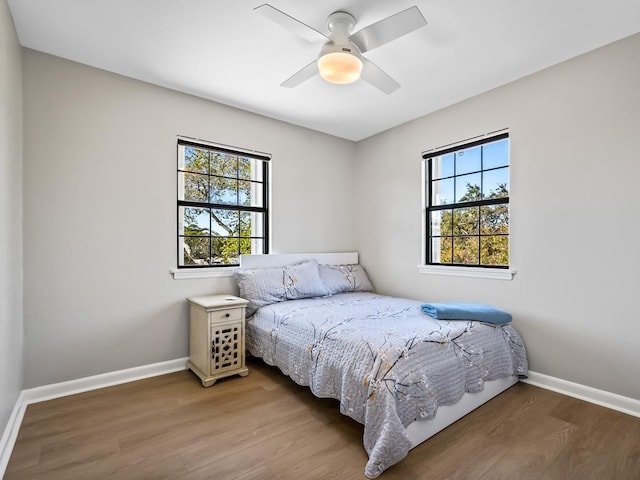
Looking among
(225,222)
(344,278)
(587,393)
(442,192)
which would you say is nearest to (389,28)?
(442,192)

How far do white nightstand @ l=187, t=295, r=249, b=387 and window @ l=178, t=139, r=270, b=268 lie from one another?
0.57m

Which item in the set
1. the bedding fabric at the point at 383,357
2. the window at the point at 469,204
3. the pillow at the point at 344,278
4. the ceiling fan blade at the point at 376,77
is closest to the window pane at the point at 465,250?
the window at the point at 469,204

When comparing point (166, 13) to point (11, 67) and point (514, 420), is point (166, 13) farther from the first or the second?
point (514, 420)

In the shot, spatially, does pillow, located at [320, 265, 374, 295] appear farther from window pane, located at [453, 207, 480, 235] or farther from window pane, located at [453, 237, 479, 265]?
window pane, located at [453, 207, 480, 235]

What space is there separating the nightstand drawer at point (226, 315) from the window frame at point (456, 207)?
1949 mm

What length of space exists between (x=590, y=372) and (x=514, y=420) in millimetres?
782

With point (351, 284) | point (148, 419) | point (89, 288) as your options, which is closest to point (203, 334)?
point (148, 419)

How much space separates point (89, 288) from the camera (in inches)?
101

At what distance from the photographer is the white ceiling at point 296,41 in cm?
195

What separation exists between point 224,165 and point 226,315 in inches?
60.9

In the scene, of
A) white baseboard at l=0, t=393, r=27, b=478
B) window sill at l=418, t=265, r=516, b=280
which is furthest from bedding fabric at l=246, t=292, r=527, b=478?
white baseboard at l=0, t=393, r=27, b=478

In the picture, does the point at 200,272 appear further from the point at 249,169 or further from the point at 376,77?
the point at 376,77

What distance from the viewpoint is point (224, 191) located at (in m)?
3.37

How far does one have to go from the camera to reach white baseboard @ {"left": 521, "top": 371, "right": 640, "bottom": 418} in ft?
7.22
